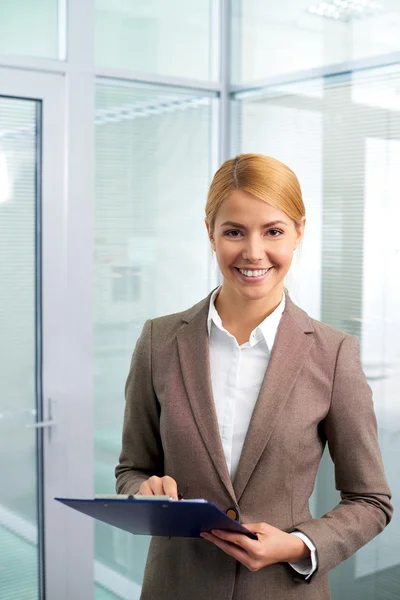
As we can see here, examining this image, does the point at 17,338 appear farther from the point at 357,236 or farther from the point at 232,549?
the point at 232,549

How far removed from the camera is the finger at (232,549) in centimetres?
146

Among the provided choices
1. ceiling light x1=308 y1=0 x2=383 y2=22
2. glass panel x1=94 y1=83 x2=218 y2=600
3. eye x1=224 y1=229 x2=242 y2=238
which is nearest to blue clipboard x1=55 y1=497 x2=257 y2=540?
eye x1=224 y1=229 x2=242 y2=238

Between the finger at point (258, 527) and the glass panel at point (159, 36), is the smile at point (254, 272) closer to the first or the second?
the finger at point (258, 527)

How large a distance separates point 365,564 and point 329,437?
4.76 feet

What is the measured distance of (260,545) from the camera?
4.72ft

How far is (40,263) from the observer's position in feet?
9.57

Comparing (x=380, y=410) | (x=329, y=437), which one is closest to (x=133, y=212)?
(x=380, y=410)

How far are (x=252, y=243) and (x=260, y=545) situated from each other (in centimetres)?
55

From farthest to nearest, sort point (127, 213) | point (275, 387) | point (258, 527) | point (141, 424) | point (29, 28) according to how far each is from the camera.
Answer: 1. point (127, 213)
2. point (29, 28)
3. point (141, 424)
4. point (275, 387)
5. point (258, 527)

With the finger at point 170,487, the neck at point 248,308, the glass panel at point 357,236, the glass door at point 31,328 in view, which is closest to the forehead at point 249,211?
the neck at point 248,308

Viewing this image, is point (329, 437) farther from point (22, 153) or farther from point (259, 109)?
point (259, 109)

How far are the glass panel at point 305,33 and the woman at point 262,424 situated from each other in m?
1.38

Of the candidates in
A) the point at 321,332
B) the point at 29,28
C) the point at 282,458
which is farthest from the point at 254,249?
the point at 29,28

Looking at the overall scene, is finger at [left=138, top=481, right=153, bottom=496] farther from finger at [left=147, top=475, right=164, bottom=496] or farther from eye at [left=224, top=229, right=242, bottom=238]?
eye at [left=224, top=229, right=242, bottom=238]
